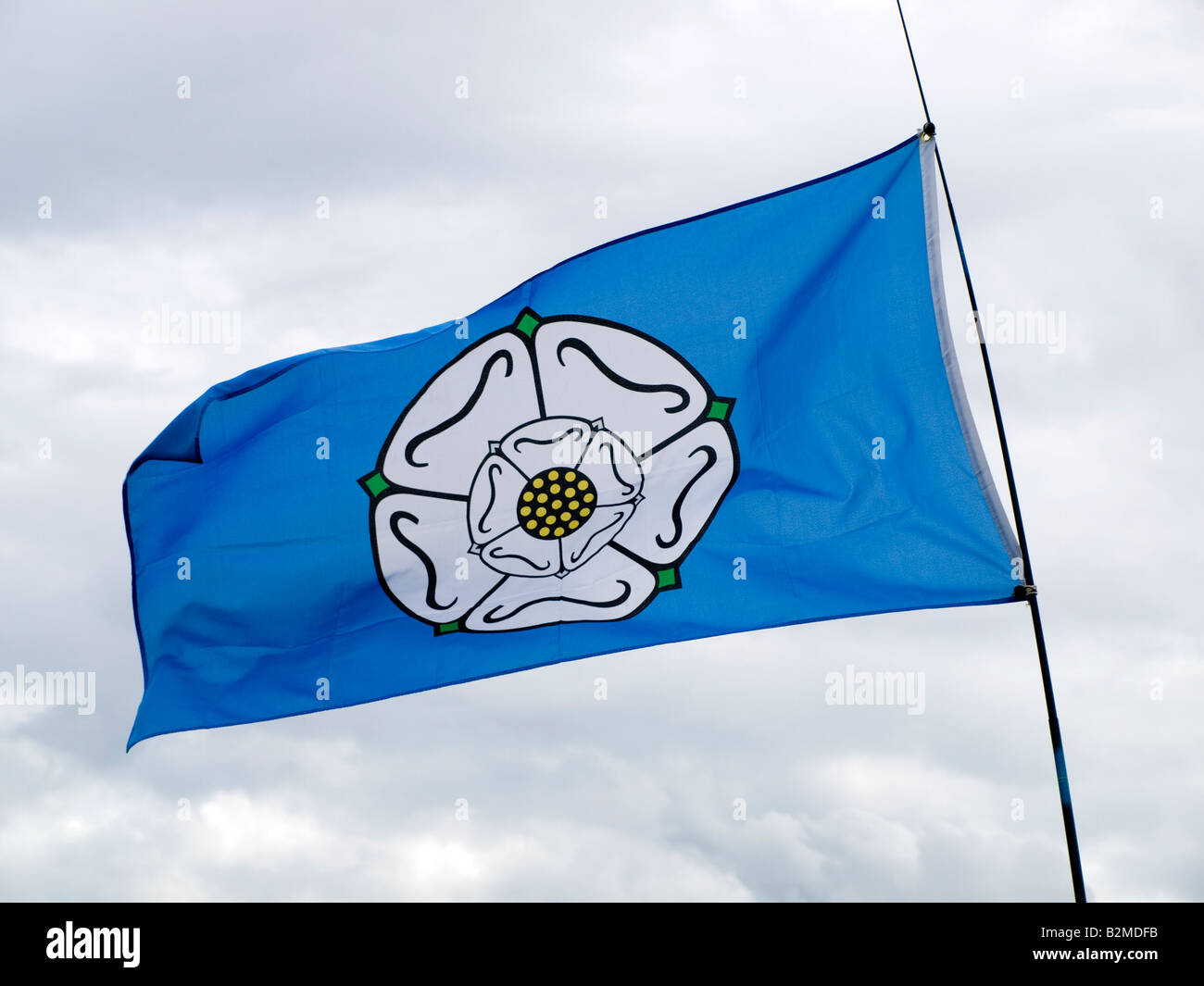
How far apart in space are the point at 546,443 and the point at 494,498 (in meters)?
0.84

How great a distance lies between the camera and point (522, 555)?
17719 mm

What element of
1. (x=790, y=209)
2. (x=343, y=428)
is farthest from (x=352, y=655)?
(x=790, y=209)

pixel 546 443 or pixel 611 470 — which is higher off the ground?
pixel 546 443

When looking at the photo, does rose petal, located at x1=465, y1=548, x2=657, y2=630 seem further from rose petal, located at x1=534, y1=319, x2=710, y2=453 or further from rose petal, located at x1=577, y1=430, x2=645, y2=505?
rose petal, located at x1=534, y1=319, x2=710, y2=453

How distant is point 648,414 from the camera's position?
17.9m

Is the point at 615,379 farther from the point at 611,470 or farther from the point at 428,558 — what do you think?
the point at 428,558

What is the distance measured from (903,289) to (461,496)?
5.33m

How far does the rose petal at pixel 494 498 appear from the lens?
1789 centimetres

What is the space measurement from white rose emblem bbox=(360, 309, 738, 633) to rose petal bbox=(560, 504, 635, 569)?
0.05 ft

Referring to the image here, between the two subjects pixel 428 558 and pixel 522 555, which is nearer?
pixel 522 555

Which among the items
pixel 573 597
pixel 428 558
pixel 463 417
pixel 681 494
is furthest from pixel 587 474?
pixel 428 558

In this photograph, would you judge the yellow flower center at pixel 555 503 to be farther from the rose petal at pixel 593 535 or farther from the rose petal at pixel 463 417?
the rose petal at pixel 463 417

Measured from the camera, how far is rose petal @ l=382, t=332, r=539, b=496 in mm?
18141

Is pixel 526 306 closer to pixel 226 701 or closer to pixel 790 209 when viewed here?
pixel 790 209
